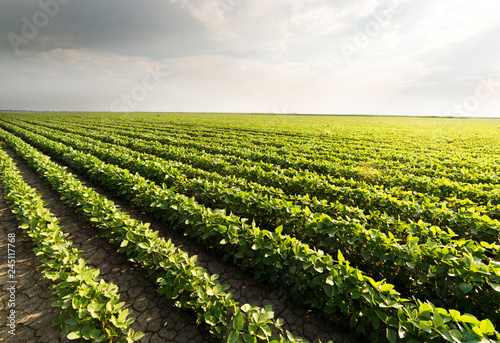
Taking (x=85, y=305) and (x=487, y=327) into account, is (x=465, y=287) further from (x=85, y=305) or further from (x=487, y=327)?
(x=85, y=305)

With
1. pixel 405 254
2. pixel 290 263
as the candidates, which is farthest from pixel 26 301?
pixel 405 254

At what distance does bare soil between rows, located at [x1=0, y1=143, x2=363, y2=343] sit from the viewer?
9.86ft

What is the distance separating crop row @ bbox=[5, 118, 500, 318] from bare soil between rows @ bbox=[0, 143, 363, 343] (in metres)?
1.30

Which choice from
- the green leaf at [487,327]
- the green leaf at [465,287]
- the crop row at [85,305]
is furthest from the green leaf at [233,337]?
the green leaf at [465,287]

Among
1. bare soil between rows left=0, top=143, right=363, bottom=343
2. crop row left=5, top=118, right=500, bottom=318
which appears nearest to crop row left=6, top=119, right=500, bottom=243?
crop row left=5, top=118, right=500, bottom=318

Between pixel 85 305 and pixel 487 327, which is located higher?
pixel 487 327

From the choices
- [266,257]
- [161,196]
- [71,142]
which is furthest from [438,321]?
[71,142]

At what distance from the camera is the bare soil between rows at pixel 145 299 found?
301 centimetres

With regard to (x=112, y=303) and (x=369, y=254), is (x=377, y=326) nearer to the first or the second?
(x=369, y=254)

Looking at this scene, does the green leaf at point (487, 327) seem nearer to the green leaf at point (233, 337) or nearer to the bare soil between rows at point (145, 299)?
the bare soil between rows at point (145, 299)

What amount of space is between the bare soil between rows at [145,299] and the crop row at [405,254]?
1300mm

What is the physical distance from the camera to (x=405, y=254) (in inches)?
126

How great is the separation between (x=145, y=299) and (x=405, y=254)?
4222 millimetres

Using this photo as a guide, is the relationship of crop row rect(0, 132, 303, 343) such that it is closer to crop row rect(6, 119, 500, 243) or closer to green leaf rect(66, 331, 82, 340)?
green leaf rect(66, 331, 82, 340)
